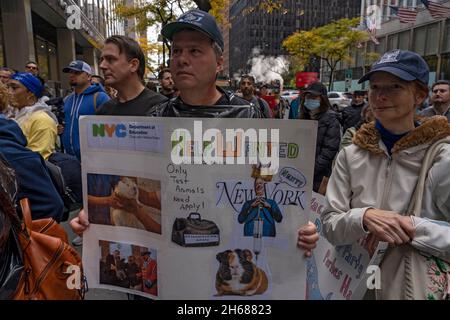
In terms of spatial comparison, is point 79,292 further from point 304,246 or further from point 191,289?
point 304,246

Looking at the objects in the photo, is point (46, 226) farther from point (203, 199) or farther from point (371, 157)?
point (371, 157)

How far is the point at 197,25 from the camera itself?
1682 mm

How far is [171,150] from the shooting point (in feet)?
4.44

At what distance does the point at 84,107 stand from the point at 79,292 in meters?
3.01

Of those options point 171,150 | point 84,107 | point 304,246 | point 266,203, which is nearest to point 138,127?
point 171,150

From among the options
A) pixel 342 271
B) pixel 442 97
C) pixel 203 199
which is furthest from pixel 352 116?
pixel 203 199

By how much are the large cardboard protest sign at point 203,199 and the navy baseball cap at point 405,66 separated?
612 mm

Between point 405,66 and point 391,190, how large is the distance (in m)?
0.56

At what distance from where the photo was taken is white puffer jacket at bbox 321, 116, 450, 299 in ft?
4.62

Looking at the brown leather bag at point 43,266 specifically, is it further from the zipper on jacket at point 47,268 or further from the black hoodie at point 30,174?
the black hoodie at point 30,174

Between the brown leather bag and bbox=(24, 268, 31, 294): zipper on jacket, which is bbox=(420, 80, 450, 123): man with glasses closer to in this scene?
the brown leather bag

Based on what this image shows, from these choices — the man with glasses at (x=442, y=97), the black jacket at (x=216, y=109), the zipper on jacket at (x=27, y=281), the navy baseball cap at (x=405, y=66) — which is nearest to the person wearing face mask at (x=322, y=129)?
the man with glasses at (x=442, y=97)

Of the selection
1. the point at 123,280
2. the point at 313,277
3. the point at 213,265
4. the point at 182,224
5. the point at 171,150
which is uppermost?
the point at 171,150

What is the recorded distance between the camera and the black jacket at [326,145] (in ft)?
15.1
